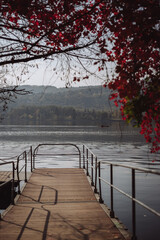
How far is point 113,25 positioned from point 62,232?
12.0 ft

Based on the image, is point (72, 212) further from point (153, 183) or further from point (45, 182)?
point (153, 183)

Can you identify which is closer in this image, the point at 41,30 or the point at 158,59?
the point at 158,59

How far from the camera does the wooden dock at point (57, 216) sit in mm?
5223

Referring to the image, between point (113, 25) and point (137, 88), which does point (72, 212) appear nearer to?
point (137, 88)

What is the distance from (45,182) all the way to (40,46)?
21.0 ft

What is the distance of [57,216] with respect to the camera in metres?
6.60

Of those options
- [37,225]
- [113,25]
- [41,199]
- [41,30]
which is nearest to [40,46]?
[41,30]

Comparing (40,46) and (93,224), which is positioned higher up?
(40,46)

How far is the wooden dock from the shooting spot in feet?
17.1

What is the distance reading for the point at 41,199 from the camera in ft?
28.2

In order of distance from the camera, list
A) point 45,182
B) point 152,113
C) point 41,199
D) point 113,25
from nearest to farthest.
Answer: point 113,25 → point 152,113 → point 41,199 → point 45,182

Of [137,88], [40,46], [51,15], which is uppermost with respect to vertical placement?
[51,15]

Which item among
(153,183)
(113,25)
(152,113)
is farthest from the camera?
(153,183)

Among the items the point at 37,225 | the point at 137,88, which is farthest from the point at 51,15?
the point at 37,225
